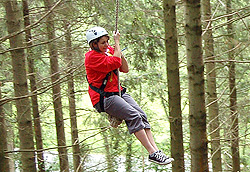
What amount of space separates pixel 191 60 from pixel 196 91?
49cm

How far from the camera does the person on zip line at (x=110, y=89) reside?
3885 mm

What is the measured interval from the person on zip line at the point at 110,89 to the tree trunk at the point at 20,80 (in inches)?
118

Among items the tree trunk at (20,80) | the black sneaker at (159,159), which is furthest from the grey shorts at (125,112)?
the tree trunk at (20,80)

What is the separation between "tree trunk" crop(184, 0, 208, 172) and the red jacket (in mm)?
1655

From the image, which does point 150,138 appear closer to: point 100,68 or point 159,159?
point 159,159

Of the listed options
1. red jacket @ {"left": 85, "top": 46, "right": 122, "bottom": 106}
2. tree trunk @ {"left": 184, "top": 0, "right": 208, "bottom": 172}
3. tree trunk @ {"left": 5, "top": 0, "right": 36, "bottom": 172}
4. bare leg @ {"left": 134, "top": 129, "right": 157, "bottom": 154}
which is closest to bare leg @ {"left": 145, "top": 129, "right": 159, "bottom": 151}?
bare leg @ {"left": 134, "top": 129, "right": 157, "bottom": 154}

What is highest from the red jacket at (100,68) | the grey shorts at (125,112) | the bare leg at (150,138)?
the red jacket at (100,68)

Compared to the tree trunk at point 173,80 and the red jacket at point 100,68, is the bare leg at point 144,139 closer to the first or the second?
the red jacket at point 100,68

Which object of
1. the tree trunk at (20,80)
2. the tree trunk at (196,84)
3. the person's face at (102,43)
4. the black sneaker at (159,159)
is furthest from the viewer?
the tree trunk at (20,80)

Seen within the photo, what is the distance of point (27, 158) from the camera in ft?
23.1

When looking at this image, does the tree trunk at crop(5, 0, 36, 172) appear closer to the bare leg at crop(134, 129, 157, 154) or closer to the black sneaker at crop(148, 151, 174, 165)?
the bare leg at crop(134, 129, 157, 154)

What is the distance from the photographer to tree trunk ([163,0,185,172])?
262 inches

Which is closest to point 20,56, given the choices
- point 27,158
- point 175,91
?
point 27,158

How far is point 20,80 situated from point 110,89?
10.8 feet
